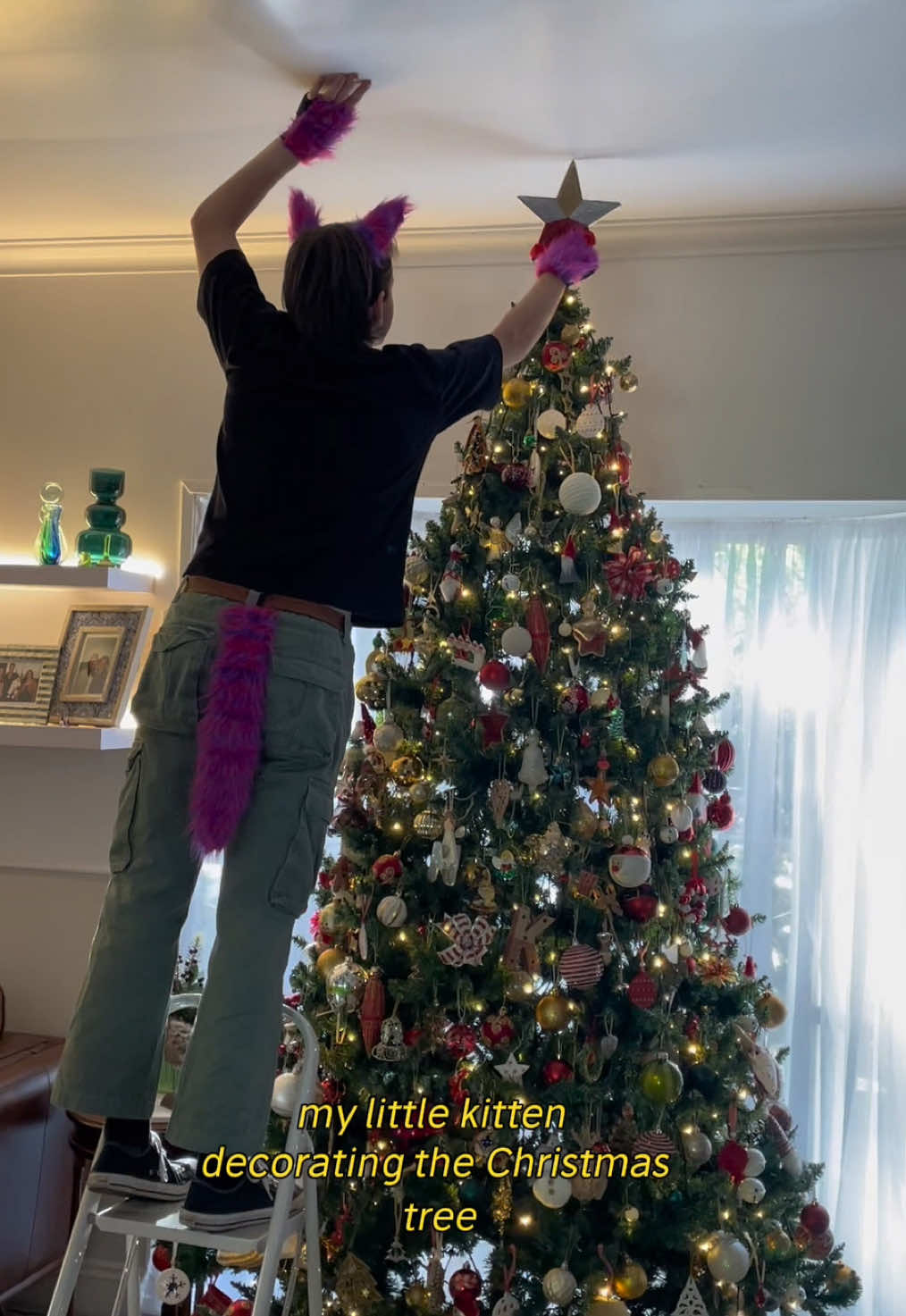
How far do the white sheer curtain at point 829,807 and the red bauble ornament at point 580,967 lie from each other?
43.5 inches

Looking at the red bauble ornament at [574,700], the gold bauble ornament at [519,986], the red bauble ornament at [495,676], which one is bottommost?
the gold bauble ornament at [519,986]

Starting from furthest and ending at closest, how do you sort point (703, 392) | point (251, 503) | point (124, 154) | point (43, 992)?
point (43, 992) < point (703, 392) < point (124, 154) < point (251, 503)

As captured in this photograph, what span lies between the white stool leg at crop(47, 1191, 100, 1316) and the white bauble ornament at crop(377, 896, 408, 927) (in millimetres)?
768

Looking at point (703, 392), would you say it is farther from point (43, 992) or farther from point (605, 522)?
point (43, 992)

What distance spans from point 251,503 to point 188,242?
1861 millimetres

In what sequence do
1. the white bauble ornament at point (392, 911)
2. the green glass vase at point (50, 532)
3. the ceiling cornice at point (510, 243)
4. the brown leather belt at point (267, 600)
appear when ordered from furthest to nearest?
the green glass vase at point (50, 532)
the ceiling cornice at point (510, 243)
the white bauble ornament at point (392, 911)
the brown leather belt at point (267, 600)

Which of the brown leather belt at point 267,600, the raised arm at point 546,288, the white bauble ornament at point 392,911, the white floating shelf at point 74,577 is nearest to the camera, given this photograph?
the brown leather belt at point 267,600

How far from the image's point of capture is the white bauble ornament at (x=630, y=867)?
2.15 m

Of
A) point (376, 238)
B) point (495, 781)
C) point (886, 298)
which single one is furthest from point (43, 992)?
point (886, 298)

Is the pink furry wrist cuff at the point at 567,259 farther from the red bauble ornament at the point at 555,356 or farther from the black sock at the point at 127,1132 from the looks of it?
the black sock at the point at 127,1132

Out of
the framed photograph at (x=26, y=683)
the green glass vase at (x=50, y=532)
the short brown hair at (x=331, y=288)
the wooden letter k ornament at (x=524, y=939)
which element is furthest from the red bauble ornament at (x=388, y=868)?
the green glass vase at (x=50, y=532)

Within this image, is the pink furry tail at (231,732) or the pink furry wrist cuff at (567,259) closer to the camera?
the pink furry tail at (231,732)

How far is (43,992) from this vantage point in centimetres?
310

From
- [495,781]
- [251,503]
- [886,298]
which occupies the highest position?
[886,298]
